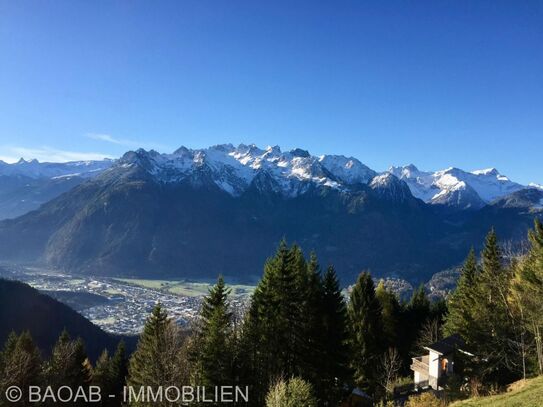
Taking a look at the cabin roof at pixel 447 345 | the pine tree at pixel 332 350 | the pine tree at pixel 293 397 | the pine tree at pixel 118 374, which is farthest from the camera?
the pine tree at pixel 118 374

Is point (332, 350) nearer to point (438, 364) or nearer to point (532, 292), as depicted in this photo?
point (438, 364)

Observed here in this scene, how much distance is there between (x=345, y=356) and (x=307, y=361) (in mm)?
3749

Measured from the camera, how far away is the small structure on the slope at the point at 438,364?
50.5m

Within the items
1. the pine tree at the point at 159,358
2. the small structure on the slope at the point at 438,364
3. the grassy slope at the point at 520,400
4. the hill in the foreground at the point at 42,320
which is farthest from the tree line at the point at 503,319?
the hill in the foreground at the point at 42,320

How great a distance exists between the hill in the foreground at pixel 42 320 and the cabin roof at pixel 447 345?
106202 millimetres

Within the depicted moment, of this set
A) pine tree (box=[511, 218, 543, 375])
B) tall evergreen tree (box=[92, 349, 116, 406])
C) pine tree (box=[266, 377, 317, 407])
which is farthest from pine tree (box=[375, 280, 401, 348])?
pine tree (box=[266, 377, 317, 407])

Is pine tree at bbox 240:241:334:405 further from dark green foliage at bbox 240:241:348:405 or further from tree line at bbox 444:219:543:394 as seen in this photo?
tree line at bbox 444:219:543:394

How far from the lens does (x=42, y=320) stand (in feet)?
458

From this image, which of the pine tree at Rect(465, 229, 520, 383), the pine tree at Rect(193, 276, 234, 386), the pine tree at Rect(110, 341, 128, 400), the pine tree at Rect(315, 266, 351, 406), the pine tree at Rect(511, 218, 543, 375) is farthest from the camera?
the pine tree at Rect(110, 341, 128, 400)

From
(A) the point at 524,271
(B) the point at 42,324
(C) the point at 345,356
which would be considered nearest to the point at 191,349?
(C) the point at 345,356

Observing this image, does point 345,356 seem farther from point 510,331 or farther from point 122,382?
point 122,382

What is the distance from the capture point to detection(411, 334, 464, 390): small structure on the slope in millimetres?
50500

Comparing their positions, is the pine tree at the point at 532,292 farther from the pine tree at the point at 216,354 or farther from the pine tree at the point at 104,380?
the pine tree at the point at 104,380

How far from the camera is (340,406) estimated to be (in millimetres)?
42438
